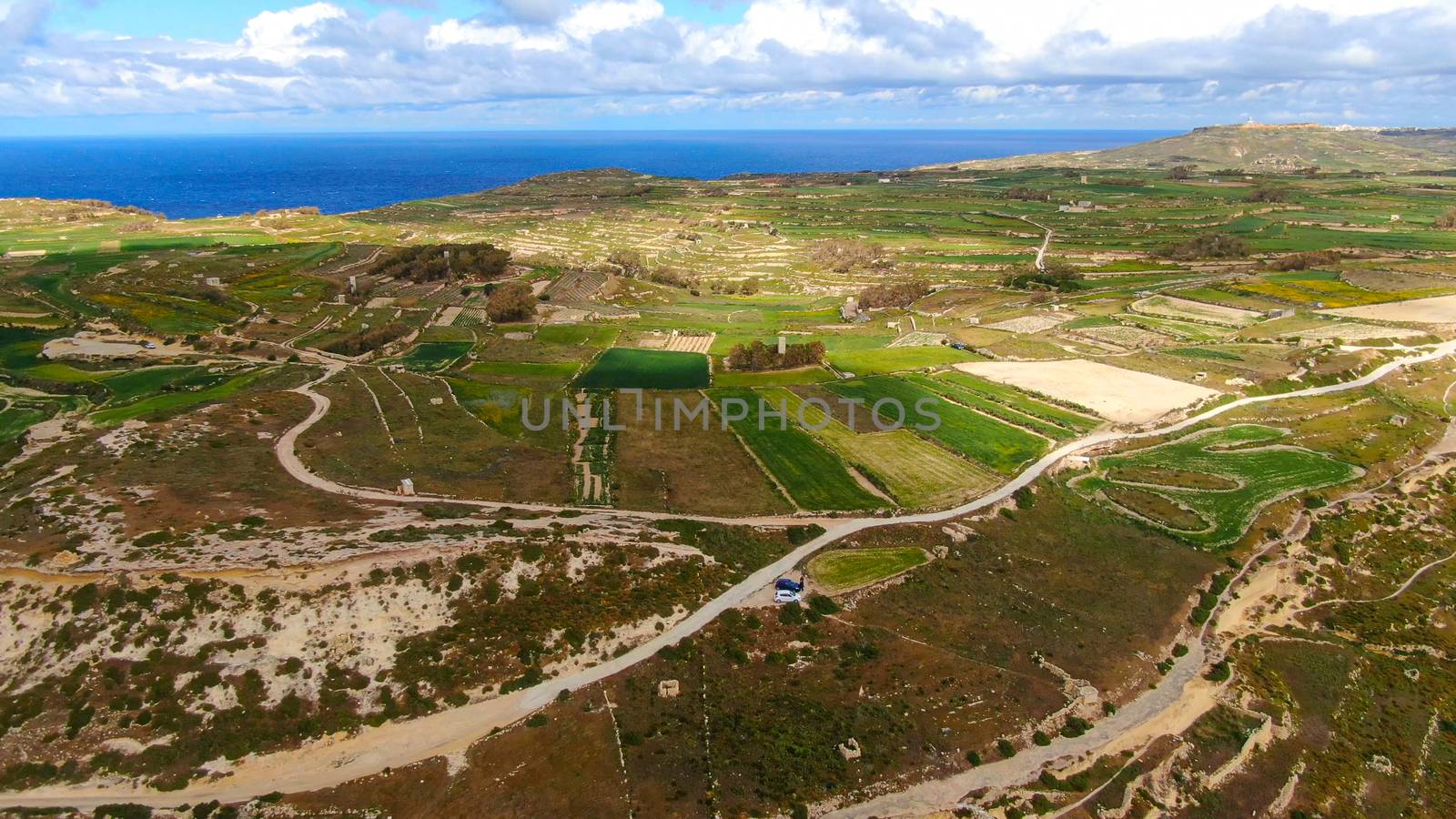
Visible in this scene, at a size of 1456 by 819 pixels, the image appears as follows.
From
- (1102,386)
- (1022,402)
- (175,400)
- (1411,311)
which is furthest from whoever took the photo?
(1411,311)

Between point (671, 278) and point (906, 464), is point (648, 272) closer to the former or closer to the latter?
point (671, 278)

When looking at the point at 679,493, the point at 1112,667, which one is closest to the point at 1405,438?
the point at 1112,667

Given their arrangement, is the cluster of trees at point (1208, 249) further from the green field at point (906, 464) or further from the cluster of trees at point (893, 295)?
the green field at point (906, 464)

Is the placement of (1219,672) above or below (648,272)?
below

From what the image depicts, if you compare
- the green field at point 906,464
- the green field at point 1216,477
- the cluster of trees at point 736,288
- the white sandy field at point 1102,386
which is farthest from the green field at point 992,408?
the cluster of trees at point 736,288

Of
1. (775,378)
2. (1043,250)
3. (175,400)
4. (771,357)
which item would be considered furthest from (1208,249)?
(175,400)

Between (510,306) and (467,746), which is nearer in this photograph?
(467,746)

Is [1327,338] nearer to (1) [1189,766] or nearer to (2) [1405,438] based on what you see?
(2) [1405,438]
